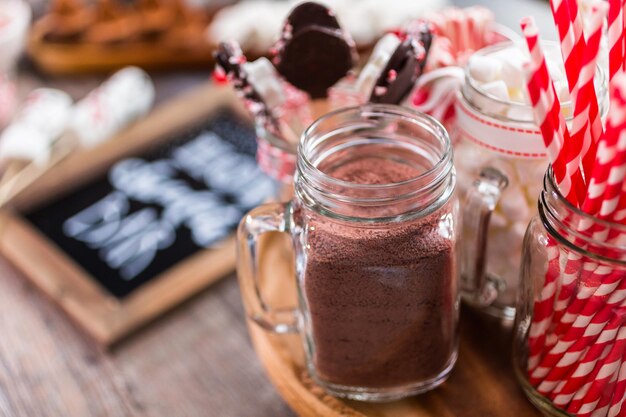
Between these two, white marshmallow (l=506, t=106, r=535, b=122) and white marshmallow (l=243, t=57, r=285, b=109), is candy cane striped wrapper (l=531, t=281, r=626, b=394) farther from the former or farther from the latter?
white marshmallow (l=243, t=57, r=285, b=109)

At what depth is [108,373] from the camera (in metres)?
0.80

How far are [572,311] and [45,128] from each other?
2.82 ft

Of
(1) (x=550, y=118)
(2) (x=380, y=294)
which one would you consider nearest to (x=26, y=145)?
(2) (x=380, y=294)

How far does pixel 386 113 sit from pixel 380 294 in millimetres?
159

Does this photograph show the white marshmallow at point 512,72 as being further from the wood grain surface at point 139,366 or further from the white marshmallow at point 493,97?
the wood grain surface at point 139,366

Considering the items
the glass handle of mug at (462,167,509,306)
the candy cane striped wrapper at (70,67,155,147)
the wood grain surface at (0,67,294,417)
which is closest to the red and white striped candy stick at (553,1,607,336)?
the glass handle of mug at (462,167,509,306)

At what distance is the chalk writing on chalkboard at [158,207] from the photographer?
2.98ft

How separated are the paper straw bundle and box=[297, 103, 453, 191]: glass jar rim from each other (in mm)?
79

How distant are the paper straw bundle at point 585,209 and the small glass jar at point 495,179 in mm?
81

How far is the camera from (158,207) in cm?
98

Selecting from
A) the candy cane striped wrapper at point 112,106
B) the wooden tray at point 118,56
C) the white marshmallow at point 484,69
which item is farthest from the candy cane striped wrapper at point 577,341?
the wooden tray at point 118,56

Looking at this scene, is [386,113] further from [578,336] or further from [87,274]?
[87,274]

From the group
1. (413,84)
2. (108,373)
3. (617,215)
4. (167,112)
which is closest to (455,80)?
(413,84)

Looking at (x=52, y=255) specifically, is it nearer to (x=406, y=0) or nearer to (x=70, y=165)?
(x=70, y=165)
